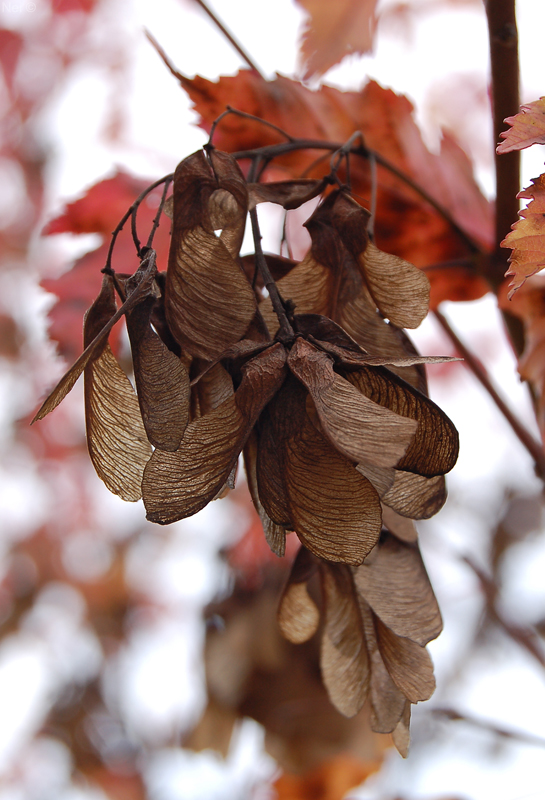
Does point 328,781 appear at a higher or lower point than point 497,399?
lower

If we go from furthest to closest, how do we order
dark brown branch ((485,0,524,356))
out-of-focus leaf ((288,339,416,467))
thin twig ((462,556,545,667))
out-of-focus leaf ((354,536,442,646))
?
thin twig ((462,556,545,667)), dark brown branch ((485,0,524,356)), out-of-focus leaf ((354,536,442,646)), out-of-focus leaf ((288,339,416,467))

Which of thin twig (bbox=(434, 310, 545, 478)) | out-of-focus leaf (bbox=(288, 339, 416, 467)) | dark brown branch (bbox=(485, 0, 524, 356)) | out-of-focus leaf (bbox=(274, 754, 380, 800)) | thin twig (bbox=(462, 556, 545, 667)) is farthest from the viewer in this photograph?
out-of-focus leaf (bbox=(274, 754, 380, 800))

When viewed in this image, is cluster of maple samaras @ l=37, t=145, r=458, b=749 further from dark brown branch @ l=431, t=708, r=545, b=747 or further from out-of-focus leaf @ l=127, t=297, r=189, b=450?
dark brown branch @ l=431, t=708, r=545, b=747

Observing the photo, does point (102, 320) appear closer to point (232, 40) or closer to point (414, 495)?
point (414, 495)

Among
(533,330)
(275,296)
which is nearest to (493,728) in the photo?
(533,330)

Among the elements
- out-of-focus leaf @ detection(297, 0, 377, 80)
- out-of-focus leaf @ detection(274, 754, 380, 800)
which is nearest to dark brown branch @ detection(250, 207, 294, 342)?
out-of-focus leaf @ detection(297, 0, 377, 80)

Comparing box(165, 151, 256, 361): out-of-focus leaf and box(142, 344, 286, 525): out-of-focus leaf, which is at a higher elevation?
box(165, 151, 256, 361): out-of-focus leaf
